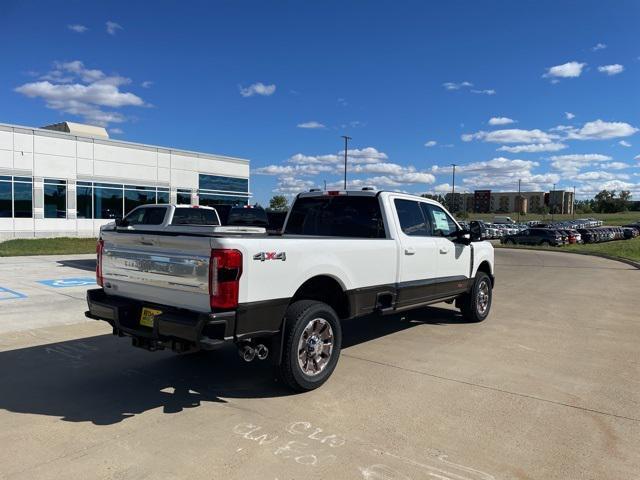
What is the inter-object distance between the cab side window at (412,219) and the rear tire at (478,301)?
1.81 meters

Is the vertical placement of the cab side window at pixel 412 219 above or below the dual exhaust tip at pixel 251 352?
above

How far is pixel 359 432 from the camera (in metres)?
4.15

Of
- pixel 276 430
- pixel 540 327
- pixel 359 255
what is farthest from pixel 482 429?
pixel 540 327

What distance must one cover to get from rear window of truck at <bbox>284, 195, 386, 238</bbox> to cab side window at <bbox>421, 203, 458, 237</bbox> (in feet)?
3.57

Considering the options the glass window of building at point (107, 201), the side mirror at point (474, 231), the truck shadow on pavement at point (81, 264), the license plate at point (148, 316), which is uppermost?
the glass window of building at point (107, 201)

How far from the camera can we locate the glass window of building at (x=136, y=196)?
32.5 metres

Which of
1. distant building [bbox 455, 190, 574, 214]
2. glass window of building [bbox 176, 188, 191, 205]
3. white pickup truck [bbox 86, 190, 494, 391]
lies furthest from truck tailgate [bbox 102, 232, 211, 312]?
distant building [bbox 455, 190, 574, 214]

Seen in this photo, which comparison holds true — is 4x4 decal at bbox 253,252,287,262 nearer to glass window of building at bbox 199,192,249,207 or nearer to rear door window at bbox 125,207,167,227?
rear door window at bbox 125,207,167,227

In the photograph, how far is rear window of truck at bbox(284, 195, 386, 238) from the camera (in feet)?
21.3

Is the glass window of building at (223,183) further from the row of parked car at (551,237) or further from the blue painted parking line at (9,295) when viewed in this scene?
the blue painted parking line at (9,295)

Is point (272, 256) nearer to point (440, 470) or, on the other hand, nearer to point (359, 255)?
point (359, 255)

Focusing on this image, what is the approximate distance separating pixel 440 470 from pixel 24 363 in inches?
184

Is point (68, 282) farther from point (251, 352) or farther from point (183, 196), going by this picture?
point (183, 196)

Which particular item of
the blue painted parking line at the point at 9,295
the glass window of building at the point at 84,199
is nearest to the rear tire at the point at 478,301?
the blue painted parking line at the point at 9,295
